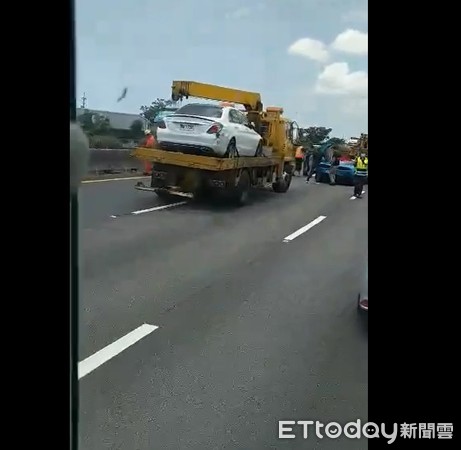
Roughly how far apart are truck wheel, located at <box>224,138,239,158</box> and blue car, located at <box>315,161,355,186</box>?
268 millimetres

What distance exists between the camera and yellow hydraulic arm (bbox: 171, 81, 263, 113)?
1.51 metres

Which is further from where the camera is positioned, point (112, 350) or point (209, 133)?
point (209, 133)

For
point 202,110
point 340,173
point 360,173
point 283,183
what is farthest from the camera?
point 283,183

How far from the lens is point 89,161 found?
1376 mm

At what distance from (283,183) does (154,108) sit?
0.68m

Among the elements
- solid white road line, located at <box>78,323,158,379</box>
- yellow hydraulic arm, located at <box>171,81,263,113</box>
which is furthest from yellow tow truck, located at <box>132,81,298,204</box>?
solid white road line, located at <box>78,323,158,379</box>

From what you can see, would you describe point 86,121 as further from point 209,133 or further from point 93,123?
point 209,133

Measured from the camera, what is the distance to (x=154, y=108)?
1571mm

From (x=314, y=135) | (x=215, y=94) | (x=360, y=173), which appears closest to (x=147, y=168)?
(x=215, y=94)

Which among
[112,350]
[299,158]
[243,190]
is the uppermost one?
[299,158]

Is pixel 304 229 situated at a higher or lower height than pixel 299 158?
lower

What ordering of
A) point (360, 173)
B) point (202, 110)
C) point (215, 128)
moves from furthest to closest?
point (215, 128)
point (202, 110)
point (360, 173)
